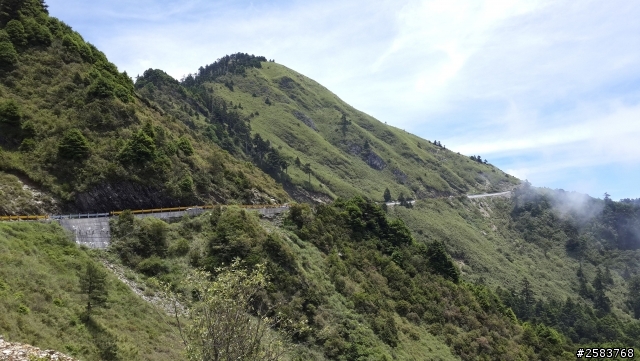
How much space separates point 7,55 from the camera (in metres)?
45.2

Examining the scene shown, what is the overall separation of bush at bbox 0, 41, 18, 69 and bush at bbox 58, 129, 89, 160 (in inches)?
559

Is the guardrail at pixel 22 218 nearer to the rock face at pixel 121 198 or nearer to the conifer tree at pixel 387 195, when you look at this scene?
the rock face at pixel 121 198

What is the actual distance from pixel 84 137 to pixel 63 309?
23.2 meters

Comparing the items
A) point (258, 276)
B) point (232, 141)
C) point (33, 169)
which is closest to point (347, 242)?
point (33, 169)

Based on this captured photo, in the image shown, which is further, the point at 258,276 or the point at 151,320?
the point at 151,320

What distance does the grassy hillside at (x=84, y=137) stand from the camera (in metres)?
37.4

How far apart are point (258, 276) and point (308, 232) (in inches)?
1347

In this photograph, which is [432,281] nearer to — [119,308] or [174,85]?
[119,308]

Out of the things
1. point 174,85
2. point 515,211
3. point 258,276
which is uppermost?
point 174,85

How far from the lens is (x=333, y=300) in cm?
3969

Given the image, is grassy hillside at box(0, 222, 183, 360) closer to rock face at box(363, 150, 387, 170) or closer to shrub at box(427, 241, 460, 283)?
shrub at box(427, 241, 460, 283)

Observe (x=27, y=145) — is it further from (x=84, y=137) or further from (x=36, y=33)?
(x=36, y=33)

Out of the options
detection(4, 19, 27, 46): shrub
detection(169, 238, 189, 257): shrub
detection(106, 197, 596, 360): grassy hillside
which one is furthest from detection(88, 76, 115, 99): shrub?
detection(169, 238, 189, 257): shrub

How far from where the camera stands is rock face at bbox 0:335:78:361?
576 inches
